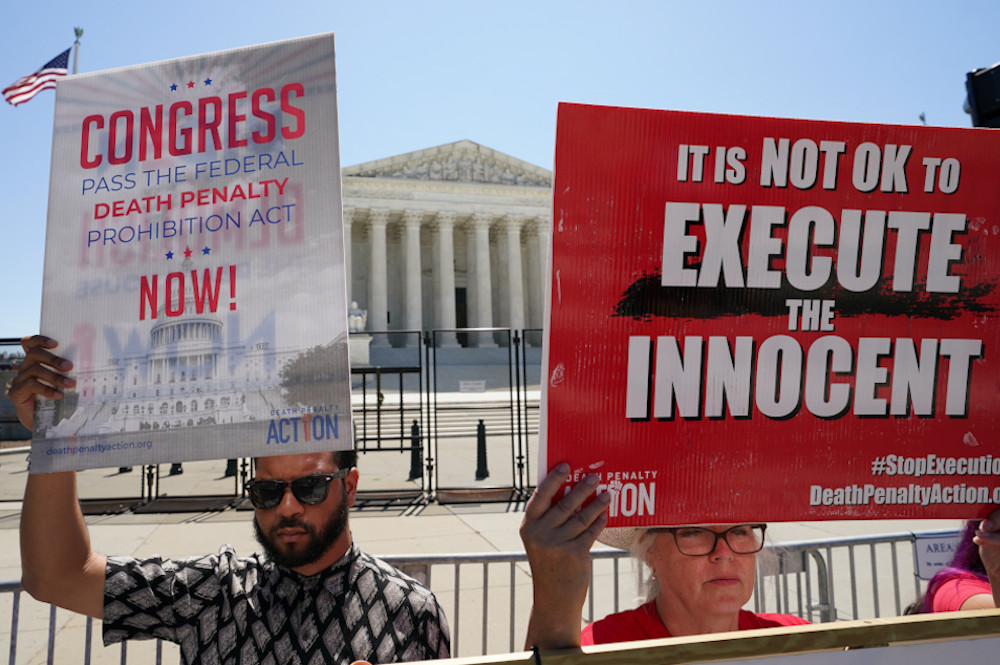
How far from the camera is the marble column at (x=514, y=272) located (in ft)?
156

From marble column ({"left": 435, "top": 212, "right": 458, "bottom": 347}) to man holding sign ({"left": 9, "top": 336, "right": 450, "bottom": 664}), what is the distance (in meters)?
43.6

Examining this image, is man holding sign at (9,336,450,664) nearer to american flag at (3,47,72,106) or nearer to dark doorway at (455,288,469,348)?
american flag at (3,47,72,106)

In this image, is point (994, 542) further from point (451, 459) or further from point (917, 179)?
point (451, 459)

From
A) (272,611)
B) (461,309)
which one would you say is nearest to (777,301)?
(272,611)

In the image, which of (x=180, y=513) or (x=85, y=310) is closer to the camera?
(x=85, y=310)

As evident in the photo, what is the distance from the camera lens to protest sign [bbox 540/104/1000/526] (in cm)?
135

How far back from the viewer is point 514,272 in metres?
47.9

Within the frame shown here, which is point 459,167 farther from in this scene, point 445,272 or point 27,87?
point 27,87

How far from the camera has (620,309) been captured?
1362mm

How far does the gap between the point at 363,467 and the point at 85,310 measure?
36.6ft

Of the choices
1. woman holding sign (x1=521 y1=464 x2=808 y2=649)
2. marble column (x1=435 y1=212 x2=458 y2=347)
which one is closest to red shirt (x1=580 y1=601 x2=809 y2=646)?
woman holding sign (x1=521 y1=464 x2=808 y2=649)

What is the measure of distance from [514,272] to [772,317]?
1839 inches

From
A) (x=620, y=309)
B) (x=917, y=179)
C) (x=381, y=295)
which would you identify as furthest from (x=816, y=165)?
(x=381, y=295)

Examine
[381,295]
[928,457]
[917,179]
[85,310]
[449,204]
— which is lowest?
[928,457]
